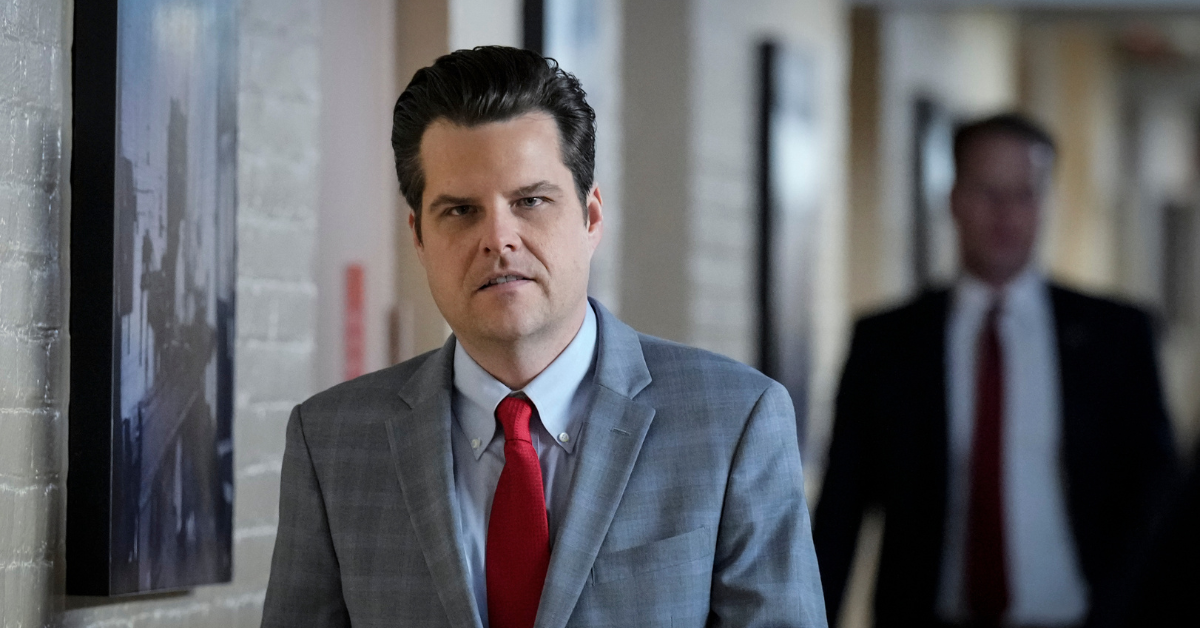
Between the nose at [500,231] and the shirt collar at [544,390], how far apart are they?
0.14m

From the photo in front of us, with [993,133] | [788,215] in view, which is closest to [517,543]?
→ [993,133]

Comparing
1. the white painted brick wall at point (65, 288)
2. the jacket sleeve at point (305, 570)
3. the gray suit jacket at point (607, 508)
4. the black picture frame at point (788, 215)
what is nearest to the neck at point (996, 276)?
the black picture frame at point (788, 215)

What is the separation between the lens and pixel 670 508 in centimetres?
129

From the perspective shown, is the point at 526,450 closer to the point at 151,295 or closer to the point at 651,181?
the point at 151,295

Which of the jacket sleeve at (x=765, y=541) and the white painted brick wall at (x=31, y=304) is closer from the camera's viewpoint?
the jacket sleeve at (x=765, y=541)

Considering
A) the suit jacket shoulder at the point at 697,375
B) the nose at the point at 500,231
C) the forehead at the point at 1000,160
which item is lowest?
the suit jacket shoulder at the point at 697,375

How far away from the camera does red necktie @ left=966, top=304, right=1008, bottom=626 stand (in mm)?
2617

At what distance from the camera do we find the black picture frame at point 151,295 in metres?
1.48

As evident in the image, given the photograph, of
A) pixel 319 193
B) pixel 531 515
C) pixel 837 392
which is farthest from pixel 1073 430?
pixel 531 515

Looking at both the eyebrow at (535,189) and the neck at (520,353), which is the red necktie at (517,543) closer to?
the neck at (520,353)

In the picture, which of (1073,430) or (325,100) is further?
(1073,430)

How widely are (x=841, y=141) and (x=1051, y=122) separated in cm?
144

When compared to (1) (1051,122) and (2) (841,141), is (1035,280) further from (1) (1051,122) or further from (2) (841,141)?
(1) (1051,122)

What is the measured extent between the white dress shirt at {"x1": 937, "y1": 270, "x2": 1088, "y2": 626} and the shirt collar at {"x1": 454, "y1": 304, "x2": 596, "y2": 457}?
143 cm
